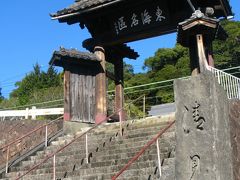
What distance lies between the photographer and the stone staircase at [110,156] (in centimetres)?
891

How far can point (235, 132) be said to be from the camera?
7969mm

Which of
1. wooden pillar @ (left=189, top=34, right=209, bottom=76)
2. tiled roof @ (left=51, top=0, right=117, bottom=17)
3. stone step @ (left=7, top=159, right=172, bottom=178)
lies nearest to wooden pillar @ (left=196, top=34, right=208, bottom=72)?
wooden pillar @ (left=189, top=34, right=209, bottom=76)

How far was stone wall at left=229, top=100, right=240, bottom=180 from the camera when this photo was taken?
7.16m

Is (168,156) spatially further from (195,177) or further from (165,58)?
(165,58)

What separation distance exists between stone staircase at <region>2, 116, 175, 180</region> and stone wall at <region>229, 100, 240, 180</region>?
1197mm

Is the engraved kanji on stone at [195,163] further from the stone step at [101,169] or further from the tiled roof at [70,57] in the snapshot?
the tiled roof at [70,57]

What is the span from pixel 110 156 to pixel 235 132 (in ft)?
11.3

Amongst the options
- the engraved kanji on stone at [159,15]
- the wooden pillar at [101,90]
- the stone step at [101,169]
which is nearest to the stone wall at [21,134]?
the wooden pillar at [101,90]

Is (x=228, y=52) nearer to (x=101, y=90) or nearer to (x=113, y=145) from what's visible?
(x=101, y=90)

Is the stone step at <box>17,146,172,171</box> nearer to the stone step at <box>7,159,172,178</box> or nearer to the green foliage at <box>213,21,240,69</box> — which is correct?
the stone step at <box>7,159,172,178</box>

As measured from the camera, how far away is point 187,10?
1299cm

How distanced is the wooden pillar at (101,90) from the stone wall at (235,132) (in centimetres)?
609

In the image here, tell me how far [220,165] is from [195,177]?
0.40m

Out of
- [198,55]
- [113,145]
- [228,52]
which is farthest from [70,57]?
[228,52]
